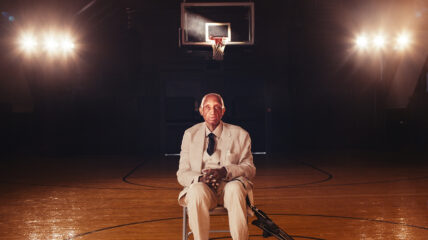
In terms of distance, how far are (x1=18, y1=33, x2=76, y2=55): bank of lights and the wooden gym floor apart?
2564 millimetres

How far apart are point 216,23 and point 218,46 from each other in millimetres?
533

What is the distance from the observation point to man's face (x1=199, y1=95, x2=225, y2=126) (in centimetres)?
326

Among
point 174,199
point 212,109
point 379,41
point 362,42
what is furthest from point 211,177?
point 362,42

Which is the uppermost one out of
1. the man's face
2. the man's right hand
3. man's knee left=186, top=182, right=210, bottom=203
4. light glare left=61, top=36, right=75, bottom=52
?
light glare left=61, top=36, right=75, bottom=52

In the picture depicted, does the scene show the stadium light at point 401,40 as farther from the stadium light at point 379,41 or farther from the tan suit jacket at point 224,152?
the tan suit jacket at point 224,152

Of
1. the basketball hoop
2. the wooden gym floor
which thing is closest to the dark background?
the wooden gym floor

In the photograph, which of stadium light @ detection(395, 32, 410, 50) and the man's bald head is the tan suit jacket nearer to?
the man's bald head

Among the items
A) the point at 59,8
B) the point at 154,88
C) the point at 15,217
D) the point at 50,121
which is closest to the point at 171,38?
the point at 154,88

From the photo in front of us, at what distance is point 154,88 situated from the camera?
12.0 m

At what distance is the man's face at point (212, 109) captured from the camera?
128 inches

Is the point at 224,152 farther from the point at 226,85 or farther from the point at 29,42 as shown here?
the point at 29,42

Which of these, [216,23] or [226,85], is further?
[226,85]

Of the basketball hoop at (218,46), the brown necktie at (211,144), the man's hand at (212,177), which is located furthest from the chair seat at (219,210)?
the basketball hoop at (218,46)

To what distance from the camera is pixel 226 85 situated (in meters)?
11.8
